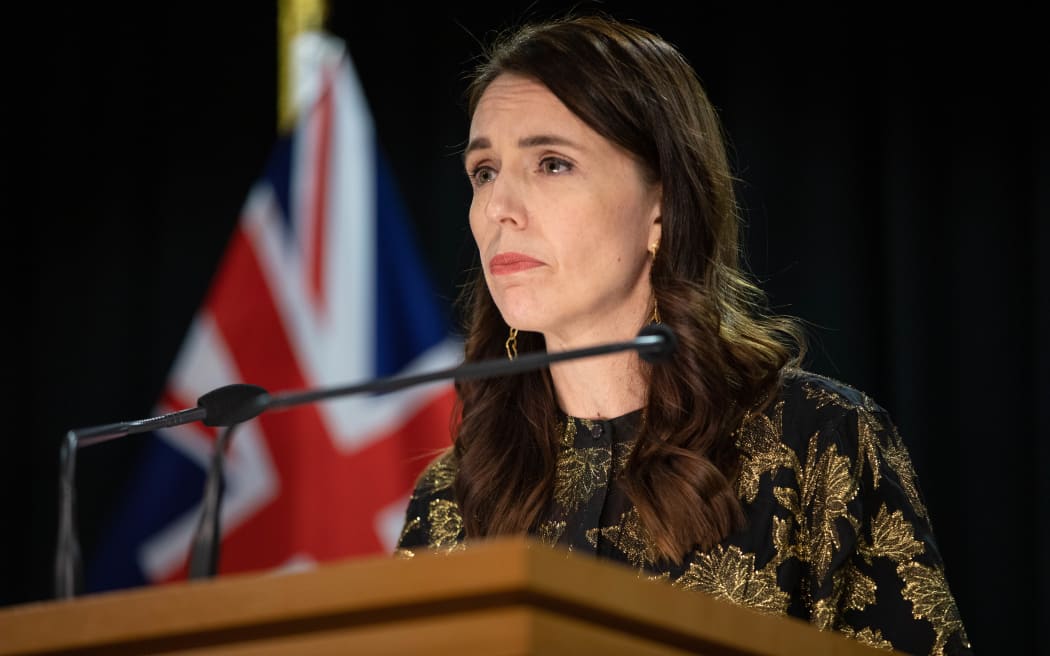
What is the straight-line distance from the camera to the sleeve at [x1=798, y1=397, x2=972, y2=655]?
1835 millimetres

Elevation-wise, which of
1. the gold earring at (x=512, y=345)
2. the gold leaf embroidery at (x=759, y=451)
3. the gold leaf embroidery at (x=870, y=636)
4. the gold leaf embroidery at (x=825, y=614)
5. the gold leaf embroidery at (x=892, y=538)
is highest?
the gold earring at (x=512, y=345)

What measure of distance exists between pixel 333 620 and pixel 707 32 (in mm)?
2599

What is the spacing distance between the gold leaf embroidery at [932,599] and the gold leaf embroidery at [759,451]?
0.23m

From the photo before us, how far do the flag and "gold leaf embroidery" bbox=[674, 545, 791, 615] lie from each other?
1.64 meters

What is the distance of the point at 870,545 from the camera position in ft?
6.31

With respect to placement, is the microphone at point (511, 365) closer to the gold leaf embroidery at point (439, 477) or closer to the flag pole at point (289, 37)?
the gold leaf embroidery at point (439, 477)

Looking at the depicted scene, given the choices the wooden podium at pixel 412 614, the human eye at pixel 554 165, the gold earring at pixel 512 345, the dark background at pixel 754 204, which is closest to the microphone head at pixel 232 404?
the wooden podium at pixel 412 614

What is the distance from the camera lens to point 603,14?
3.56 m

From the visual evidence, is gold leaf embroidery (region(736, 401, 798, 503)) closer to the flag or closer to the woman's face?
the woman's face

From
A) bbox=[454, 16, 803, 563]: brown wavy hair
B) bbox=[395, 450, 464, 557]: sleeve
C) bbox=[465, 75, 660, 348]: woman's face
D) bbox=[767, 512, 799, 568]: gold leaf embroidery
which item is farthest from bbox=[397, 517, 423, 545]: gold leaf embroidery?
bbox=[767, 512, 799, 568]: gold leaf embroidery

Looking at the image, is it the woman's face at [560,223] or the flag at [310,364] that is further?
the flag at [310,364]

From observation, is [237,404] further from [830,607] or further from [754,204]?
[754,204]

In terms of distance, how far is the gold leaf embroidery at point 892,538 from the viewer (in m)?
1.89

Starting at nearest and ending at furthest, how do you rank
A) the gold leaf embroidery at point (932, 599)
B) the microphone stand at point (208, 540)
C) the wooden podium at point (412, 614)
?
1. the wooden podium at point (412, 614)
2. the microphone stand at point (208, 540)
3. the gold leaf embroidery at point (932, 599)
